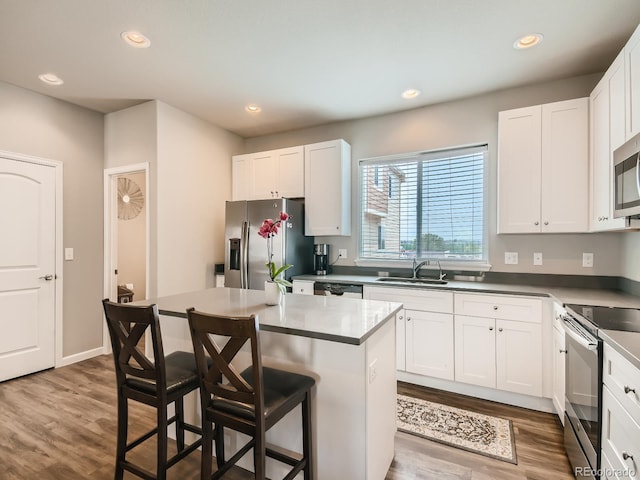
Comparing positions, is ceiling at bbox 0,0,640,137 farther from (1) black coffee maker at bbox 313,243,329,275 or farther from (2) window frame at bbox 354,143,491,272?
(1) black coffee maker at bbox 313,243,329,275

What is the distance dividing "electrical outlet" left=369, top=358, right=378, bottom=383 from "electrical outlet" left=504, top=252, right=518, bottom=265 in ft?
7.14

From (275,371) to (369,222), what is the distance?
102 inches

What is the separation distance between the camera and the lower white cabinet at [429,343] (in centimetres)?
281

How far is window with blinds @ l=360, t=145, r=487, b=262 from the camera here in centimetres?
333

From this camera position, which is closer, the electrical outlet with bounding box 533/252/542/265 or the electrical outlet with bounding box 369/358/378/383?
the electrical outlet with bounding box 369/358/378/383

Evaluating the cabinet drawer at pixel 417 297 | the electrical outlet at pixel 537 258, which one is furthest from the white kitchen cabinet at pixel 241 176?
the electrical outlet at pixel 537 258

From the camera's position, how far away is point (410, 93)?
3.21 m

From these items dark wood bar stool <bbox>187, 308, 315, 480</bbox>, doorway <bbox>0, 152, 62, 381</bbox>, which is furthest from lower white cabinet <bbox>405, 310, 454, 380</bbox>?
doorway <bbox>0, 152, 62, 381</bbox>

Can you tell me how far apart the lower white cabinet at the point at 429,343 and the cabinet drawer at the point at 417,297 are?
0.05 m

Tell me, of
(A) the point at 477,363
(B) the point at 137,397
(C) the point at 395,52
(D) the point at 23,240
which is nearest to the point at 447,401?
(A) the point at 477,363

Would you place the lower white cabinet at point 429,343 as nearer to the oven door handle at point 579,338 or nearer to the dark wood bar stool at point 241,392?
the oven door handle at point 579,338

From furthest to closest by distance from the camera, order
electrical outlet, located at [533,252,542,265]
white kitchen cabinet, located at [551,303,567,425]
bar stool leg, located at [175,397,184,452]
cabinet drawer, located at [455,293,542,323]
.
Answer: electrical outlet, located at [533,252,542,265]
cabinet drawer, located at [455,293,542,323]
white kitchen cabinet, located at [551,303,567,425]
bar stool leg, located at [175,397,184,452]

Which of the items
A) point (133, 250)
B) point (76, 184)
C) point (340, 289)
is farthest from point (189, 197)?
point (133, 250)

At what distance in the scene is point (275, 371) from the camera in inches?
63.8
